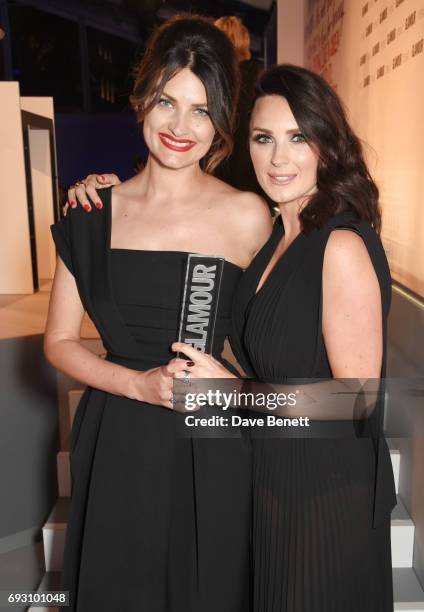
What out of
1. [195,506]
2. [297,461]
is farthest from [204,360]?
[195,506]

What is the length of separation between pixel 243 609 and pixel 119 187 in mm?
882

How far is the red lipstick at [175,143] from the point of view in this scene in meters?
1.24

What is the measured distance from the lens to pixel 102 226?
1.32 meters

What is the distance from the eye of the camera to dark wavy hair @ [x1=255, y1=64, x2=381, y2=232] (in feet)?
3.82

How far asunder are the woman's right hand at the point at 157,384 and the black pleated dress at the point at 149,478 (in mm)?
84

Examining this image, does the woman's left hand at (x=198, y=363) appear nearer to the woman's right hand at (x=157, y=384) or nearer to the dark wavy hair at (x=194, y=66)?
the woman's right hand at (x=157, y=384)

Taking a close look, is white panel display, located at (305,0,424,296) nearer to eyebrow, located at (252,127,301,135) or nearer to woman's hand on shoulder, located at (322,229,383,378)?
eyebrow, located at (252,127,301,135)

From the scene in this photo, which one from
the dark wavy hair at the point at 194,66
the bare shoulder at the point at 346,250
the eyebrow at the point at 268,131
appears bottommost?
the bare shoulder at the point at 346,250

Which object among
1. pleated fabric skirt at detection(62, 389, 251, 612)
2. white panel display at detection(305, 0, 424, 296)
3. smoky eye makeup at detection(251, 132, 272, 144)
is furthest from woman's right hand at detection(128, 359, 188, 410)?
white panel display at detection(305, 0, 424, 296)

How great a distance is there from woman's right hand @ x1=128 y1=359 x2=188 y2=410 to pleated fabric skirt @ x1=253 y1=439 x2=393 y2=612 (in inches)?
8.4

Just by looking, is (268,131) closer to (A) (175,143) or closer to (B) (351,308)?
(A) (175,143)

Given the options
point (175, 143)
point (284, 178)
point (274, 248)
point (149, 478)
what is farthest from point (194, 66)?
point (149, 478)

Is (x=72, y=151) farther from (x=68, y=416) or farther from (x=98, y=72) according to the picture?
(x=68, y=416)

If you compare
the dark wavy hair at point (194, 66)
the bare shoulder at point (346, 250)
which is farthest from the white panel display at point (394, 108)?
the bare shoulder at point (346, 250)
